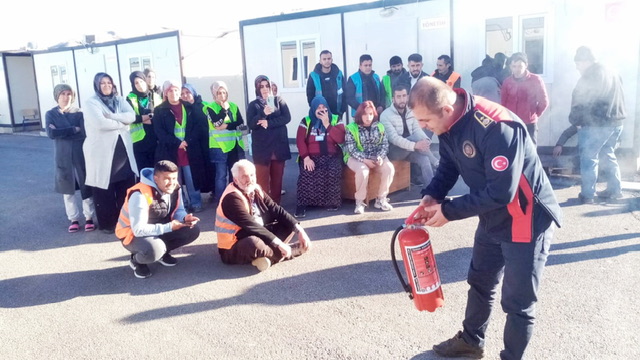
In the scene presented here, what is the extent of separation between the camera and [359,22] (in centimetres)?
1046

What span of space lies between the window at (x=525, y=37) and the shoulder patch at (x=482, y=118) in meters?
6.84

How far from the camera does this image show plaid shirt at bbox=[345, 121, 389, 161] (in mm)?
6645

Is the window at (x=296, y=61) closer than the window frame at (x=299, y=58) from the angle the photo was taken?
No

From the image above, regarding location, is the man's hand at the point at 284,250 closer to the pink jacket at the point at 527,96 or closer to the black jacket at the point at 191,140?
the black jacket at the point at 191,140

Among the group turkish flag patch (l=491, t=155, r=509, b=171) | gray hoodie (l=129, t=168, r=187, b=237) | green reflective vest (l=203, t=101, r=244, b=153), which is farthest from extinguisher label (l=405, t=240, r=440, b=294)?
green reflective vest (l=203, t=101, r=244, b=153)

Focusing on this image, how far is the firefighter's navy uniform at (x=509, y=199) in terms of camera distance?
248 centimetres

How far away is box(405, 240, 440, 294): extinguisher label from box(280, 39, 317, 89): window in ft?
28.8

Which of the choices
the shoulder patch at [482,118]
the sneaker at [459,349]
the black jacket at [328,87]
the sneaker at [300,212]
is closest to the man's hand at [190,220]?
the sneaker at [300,212]

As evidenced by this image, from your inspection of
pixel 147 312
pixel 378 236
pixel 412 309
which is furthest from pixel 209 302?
pixel 378 236

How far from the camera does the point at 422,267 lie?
3004mm

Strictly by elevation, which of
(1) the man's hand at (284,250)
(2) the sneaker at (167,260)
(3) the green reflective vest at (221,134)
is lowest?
(2) the sneaker at (167,260)

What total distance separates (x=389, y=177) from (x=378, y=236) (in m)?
1.23

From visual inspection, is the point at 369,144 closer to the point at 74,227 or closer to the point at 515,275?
the point at 74,227

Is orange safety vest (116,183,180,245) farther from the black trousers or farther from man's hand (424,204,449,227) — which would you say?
man's hand (424,204,449,227)
